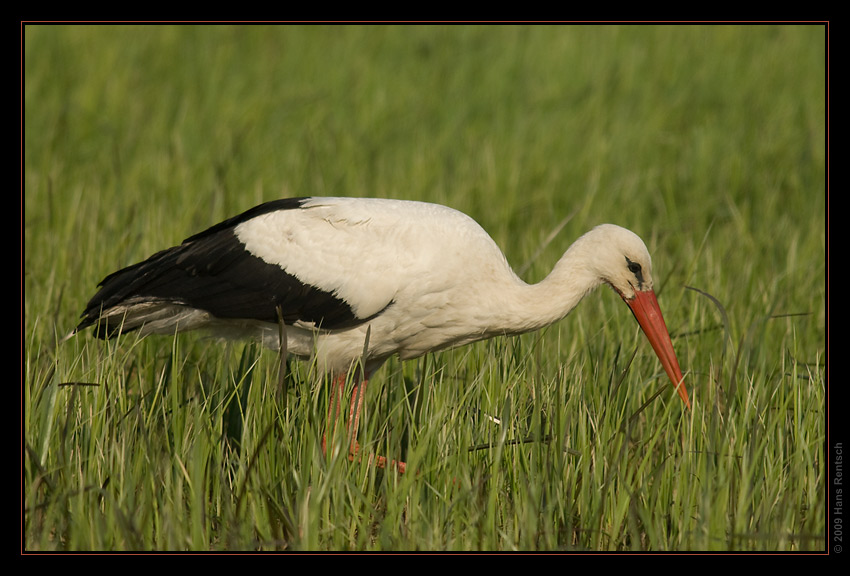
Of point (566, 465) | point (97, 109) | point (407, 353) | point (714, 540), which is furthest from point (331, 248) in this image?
point (97, 109)

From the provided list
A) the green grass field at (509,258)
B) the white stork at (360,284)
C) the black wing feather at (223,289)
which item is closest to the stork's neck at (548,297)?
the white stork at (360,284)

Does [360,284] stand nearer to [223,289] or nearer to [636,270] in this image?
[223,289]

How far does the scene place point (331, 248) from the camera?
4.51 m

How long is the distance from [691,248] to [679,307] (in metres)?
1.25

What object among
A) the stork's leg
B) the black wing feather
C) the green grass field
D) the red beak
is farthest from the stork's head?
the stork's leg

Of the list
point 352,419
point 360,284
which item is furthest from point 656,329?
point 352,419

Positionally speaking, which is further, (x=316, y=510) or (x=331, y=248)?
(x=331, y=248)

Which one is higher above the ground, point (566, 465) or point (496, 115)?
point (496, 115)

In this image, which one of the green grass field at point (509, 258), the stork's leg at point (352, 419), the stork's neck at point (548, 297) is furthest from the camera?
the stork's neck at point (548, 297)

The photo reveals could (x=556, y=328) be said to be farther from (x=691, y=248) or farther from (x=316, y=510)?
(x=316, y=510)

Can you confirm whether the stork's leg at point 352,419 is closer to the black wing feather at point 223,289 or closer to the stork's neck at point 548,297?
the black wing feather at point 223,289

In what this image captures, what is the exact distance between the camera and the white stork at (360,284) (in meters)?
4.39

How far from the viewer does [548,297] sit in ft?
14.3

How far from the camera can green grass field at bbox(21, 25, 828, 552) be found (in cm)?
345
